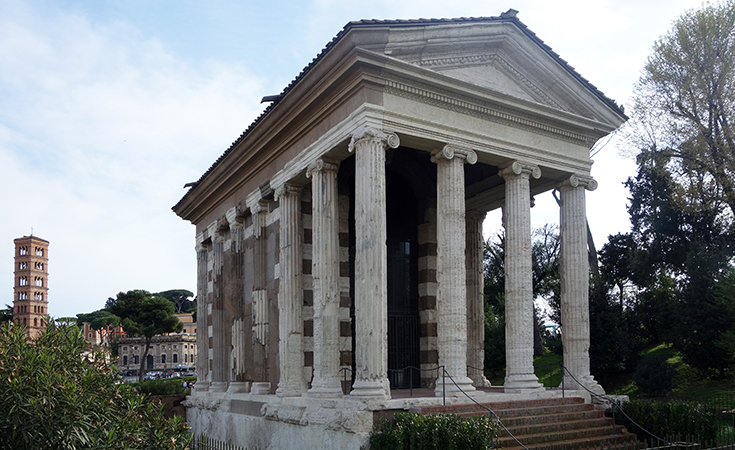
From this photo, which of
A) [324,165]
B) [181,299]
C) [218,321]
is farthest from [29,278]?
[324,165]

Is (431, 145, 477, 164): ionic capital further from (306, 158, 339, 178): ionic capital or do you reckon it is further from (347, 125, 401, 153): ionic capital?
(306, 158, 339, 178): ionic capital

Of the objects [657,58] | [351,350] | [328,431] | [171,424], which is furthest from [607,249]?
[171,424]

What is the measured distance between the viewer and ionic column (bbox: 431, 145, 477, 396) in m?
14.9

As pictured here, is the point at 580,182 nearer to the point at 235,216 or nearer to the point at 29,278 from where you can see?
the point at 235,216

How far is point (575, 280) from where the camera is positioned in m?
17.9

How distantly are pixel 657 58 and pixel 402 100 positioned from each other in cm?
2189

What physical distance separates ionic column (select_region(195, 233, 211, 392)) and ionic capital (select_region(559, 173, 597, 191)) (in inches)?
578

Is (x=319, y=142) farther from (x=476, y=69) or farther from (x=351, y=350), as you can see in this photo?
(x=351, y=350)

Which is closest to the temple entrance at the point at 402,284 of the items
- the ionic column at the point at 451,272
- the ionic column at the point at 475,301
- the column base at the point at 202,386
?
the ionic column at the point at 475,301

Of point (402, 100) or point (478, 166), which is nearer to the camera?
point (402, 100)

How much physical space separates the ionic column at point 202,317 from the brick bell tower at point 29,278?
68005 millimetres

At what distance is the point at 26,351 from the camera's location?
8.65 m

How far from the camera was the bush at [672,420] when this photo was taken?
48.1 feet

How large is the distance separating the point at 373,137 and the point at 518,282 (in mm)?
5439
